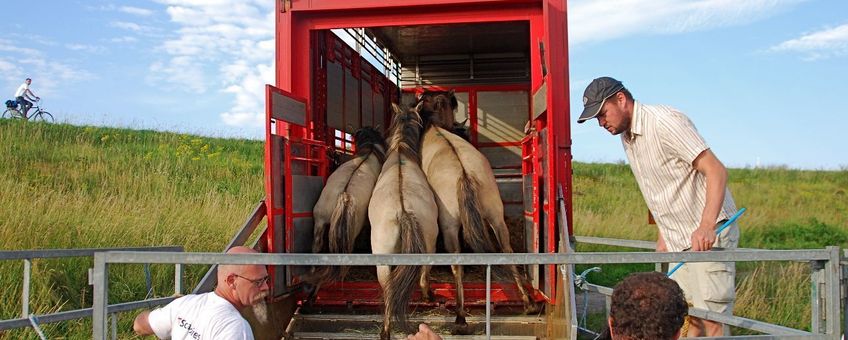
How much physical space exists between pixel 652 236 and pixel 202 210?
8.24m

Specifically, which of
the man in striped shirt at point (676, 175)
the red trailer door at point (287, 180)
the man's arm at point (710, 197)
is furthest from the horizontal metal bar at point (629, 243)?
the red trailer door at point (287, 180)

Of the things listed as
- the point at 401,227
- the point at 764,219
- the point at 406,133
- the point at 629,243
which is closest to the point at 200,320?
the point at 401,227

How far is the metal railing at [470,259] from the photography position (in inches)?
97.4

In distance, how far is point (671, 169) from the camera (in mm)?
3498

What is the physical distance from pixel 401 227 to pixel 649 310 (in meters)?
3.01

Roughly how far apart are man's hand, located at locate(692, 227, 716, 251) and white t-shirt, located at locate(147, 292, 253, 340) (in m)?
2.03

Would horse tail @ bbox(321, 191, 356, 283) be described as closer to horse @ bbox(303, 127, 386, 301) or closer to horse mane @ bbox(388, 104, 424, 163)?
horse @ bbox(303, 127, 386, 301)

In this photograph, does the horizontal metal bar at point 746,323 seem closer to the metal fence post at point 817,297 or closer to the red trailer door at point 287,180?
the metal fence post at point 817,297

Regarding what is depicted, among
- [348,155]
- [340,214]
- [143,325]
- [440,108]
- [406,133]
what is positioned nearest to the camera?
[143,325]

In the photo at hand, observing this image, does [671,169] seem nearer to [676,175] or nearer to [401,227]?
[676,175]

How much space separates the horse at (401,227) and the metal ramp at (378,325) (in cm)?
Result: 23

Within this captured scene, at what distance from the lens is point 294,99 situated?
209 inches

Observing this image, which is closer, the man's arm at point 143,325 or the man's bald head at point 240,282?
the man's bald head at point 240,282

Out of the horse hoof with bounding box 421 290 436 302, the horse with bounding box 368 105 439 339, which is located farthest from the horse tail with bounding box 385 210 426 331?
the horse hoof with bounding box 421 290 436 302
